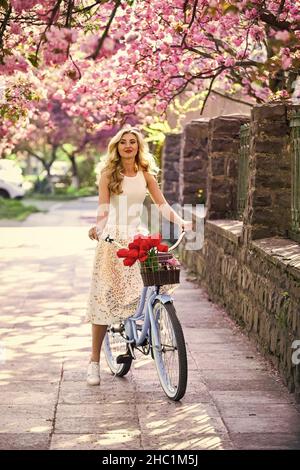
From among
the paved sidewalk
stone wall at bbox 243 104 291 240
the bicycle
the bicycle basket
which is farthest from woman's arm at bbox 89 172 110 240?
stone wall at bbox 243 104 291 240

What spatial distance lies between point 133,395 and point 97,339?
655 mm

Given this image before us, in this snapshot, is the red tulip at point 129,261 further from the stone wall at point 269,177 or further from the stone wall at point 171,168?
the stone wall at point 171,168

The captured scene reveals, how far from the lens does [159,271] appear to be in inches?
278

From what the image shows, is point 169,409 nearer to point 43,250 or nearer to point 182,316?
point 182,316

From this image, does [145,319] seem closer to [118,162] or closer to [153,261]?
[153,261]

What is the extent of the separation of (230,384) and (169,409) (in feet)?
2.88

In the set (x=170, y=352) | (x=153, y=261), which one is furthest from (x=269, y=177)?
(x=170, y=352)

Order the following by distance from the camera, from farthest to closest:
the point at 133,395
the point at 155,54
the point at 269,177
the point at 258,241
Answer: the point at 155,54 → the point at 269,177 → the point at 258,241 → the point at 133,395

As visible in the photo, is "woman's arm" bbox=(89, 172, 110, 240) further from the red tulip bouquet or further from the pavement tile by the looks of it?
the pavement tile

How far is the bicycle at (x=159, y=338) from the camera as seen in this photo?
6.87 metres

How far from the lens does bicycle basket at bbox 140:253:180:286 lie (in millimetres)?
7078

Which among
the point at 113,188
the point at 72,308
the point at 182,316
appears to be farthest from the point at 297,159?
the point at 72,308

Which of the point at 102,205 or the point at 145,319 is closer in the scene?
the point at 145,319
